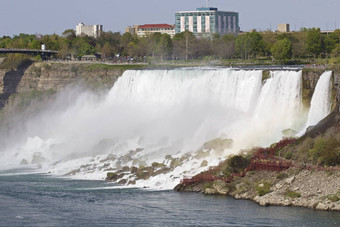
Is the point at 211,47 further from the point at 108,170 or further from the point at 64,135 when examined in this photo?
the point at 108,170

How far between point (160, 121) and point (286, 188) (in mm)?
26216

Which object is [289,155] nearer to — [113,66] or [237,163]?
[237,163]

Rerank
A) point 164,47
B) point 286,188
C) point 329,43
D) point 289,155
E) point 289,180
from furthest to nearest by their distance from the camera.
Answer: point 164,47, point 329,43, point 289,155, point 289,180, point 286,188

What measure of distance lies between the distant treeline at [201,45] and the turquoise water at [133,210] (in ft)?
126

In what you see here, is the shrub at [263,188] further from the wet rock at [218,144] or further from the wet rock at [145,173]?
the wet rock at [218,144]

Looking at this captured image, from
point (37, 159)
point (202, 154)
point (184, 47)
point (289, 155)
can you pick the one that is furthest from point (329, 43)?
point (289, 155)

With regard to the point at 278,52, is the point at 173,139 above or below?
below

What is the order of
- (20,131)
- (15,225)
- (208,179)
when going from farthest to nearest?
Result: (20,131), (208,179), (15,225)

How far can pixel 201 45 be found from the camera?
369 feet

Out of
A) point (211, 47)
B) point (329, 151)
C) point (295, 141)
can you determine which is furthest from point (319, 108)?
point (211, 47)

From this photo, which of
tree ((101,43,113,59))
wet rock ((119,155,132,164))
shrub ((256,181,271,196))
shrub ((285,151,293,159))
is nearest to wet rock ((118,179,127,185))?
wet rock ((119,155,132,164))


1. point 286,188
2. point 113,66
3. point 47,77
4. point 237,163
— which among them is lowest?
point 286,188

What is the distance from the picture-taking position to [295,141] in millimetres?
49562

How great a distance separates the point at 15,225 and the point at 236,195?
12705 mm
